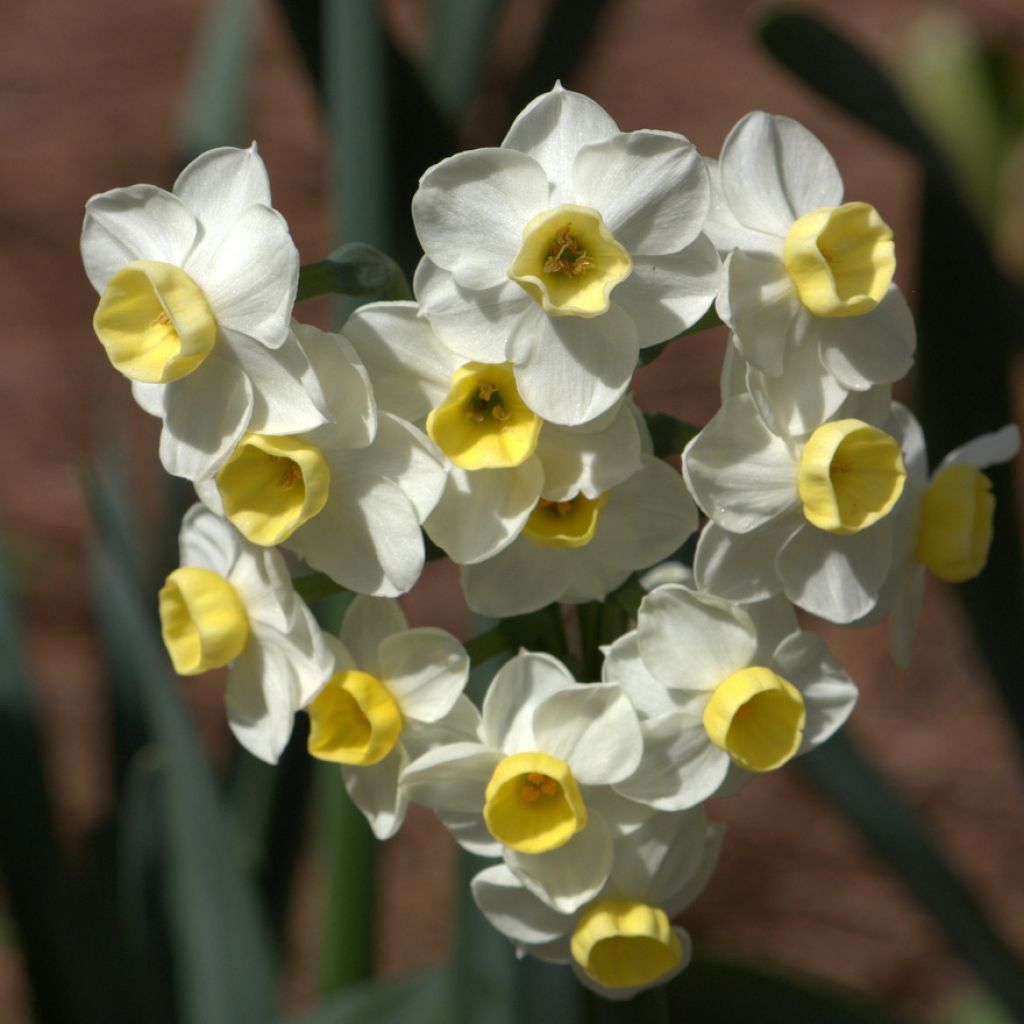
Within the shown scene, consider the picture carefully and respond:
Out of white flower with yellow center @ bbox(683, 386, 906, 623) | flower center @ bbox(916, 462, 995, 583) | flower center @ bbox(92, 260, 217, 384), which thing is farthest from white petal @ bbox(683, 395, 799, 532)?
flower center @ bbox(92, 260, 217, 384)

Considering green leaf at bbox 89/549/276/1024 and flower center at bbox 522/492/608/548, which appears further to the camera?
green leaf at bbox 89/549/276/1024

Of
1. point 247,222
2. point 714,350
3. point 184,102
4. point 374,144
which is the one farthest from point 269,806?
point 184,102

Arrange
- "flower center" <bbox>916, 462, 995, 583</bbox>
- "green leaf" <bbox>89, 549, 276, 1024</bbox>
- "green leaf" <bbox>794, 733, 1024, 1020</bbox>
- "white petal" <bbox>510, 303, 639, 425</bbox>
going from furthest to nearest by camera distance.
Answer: "green leaf" <bbox>794, 733, 1024, 1020</bbox> → "green leaf" <bbox>89, 549, 276, 1024</bbox> → "flower center" <bbox>916, 462, 995, 583</bbox> → "white petal" <bbox>510, 303, 639, 425</bbox>

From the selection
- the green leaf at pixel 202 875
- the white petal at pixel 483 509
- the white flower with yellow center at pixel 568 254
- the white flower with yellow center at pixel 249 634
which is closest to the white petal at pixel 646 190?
the white flower with yellow center at pixel 568 254

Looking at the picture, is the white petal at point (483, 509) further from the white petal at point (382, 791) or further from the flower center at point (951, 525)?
the flower center at point (951, 525)

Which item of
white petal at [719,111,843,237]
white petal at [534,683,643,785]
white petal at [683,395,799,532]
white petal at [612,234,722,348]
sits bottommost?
white petal at [534,683,643,785]

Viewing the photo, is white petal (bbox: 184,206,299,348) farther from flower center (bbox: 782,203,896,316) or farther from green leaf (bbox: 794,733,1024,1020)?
green leaf (bbox: 794,733,1024,1020)

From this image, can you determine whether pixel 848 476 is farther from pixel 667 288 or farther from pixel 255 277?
pixel 255 277

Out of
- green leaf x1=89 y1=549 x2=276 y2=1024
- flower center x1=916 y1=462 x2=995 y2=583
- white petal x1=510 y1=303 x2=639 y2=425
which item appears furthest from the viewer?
green leaf x1=89 y1=549 x2=276 y2=1024
